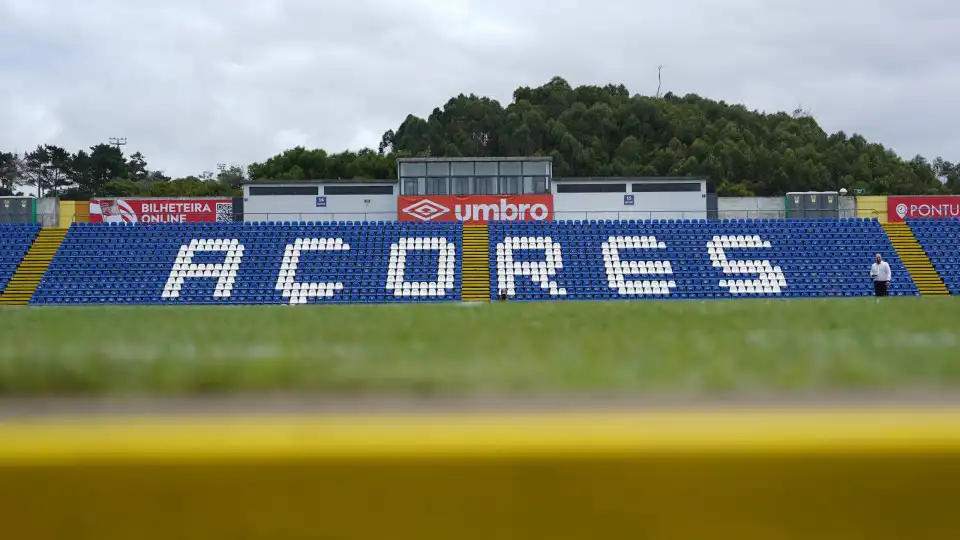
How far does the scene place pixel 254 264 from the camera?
1039 inches

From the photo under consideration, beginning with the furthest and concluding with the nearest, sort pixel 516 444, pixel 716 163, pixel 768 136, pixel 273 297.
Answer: pixel 768 136 → pixel 716 163 → pixel 273 297 → pixel 516 444

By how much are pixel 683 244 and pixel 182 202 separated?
20708 millimetres

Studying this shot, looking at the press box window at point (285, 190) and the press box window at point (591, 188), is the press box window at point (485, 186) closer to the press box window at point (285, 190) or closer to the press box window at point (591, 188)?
the press box window at point (591, 188)

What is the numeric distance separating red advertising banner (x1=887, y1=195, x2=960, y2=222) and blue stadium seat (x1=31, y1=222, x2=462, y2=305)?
18.1m

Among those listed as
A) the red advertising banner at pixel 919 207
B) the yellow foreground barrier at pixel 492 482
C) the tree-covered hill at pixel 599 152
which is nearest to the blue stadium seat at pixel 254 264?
the red advertising banner at pixel 919 207

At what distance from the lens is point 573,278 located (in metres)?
25.4

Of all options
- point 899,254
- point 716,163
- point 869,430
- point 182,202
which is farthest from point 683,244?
point 716,163

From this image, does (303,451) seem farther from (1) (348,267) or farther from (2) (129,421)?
(1) (348,267)

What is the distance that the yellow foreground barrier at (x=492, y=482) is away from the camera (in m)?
0.89

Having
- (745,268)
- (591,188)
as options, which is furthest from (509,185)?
(745,268)

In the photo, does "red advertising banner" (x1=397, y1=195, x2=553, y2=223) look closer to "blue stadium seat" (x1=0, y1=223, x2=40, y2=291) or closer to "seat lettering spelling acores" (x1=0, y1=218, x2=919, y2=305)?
"seat lettering spelling acores" (x1=0, y1=218, x2=919, y2=305)

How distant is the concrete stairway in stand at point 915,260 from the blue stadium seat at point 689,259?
1.53 ft

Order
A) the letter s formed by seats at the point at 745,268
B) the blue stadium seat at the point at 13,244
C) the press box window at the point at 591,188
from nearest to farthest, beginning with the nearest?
the letter s formed by seats at the point at 745,268 < the blue stadium seat at the point at 13,244 < the press box window at the point at 591,188

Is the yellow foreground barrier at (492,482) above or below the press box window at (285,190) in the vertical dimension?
below
